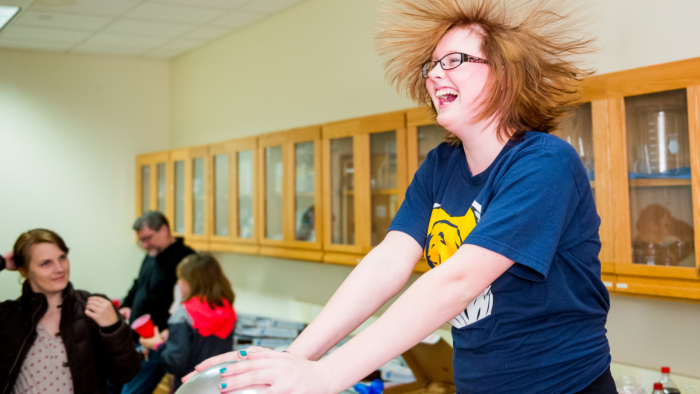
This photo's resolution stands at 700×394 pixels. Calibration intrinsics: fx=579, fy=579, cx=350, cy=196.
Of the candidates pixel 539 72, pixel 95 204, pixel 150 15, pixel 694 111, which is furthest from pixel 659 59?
pixel 95 204

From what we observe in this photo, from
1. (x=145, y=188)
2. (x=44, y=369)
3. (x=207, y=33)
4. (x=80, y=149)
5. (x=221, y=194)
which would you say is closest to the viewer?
(x=44, y=369)

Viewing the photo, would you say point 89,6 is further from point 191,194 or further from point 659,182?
point 659,182

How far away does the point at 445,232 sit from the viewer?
94 cm

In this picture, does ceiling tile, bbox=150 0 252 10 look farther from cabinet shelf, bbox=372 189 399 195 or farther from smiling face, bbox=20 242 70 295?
smiling face, bbox=20 242 70 295

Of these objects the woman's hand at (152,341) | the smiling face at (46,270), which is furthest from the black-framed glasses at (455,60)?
the woman's hand at (152,341)

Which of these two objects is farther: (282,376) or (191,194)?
(191,194)

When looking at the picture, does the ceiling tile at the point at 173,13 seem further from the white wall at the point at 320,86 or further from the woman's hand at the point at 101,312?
the woman's hand at the point at 101,312

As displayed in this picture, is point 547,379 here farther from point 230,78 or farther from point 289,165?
point 230,78

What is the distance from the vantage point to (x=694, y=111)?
5.44 ft

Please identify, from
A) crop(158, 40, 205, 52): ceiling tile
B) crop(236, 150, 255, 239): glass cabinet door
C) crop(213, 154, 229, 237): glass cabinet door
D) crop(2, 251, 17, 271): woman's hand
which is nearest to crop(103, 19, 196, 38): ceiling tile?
crop(158, 40, 205, 52): ceiling tile

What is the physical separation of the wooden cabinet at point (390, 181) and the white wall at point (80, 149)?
10.8 inches

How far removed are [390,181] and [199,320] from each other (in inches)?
44.5

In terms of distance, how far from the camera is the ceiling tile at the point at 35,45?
4.18 m

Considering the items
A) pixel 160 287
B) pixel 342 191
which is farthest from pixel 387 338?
pixel 160 287
